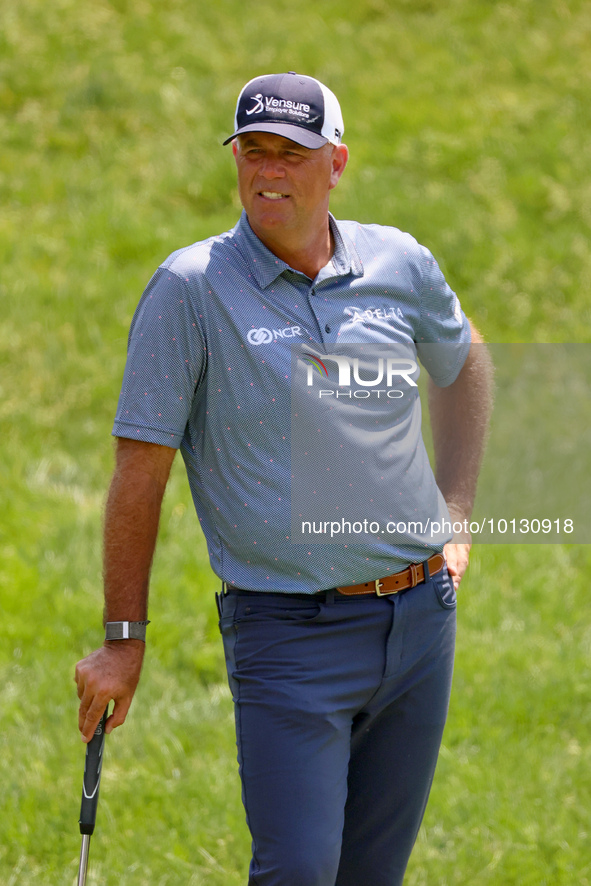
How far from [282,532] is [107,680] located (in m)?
0.60

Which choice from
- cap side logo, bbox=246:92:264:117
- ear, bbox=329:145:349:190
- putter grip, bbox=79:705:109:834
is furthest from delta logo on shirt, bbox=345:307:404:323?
putter grip, bbox=79:705:109:834

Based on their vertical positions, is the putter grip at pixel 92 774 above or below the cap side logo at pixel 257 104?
below

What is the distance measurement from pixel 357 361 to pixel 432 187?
808 cm

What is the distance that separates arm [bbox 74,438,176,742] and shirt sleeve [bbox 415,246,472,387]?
0.97 m

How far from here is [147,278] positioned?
8922 mm

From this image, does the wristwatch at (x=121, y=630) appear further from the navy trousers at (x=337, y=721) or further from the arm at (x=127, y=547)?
the navy trousers at (x=337, y=721)

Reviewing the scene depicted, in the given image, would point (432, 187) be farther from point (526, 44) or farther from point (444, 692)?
point (444, 692)

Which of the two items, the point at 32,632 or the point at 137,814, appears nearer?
the point at 137,814

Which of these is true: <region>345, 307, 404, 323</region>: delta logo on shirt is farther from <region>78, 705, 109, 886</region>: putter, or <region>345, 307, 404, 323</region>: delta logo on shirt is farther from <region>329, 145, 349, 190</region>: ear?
<region>78, 705, 109, 886</region>: putter

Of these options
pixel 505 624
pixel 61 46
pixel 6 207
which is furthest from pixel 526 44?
pixel 505 624

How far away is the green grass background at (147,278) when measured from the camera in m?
4.29

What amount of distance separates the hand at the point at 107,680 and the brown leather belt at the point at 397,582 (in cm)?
60

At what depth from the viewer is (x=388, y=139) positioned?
11312 mm

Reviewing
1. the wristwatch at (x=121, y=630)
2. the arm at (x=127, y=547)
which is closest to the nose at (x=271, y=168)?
the arm at (x=127, y=547)
